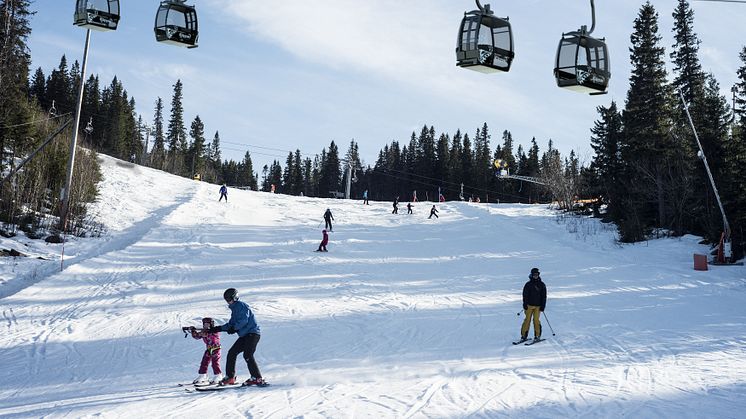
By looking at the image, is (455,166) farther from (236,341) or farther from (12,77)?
(236,341)

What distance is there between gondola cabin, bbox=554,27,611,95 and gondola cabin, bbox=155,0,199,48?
20.9 ft

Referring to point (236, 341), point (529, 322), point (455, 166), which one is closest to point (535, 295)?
point (529, 322)

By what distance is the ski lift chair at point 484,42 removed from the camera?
8336 mm

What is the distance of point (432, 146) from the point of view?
11794cm

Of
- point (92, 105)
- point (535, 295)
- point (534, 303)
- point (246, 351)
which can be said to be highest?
point (92, 105)

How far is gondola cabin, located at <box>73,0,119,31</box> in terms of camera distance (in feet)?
29.3

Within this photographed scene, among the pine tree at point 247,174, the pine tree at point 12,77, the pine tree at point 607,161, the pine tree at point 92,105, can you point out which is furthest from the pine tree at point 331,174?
the pine tree at point 12,77

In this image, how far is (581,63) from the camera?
876cm

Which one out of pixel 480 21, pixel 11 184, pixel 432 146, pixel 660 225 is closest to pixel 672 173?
pixel 660 225

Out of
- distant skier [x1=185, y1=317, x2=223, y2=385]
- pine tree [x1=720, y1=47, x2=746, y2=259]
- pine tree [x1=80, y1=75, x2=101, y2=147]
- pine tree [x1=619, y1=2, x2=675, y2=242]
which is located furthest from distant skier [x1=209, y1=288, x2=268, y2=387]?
pine tree [x1=80, y1=75, x2=101, y2=147]

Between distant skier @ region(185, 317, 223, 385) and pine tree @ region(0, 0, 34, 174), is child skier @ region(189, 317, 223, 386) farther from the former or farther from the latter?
pine tree @ region(0, 0, 34, 174)

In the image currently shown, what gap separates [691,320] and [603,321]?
8.13 ft

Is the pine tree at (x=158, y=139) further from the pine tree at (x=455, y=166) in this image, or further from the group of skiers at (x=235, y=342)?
the group of skiers at (x=235, y=342)

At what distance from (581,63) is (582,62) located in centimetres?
4
